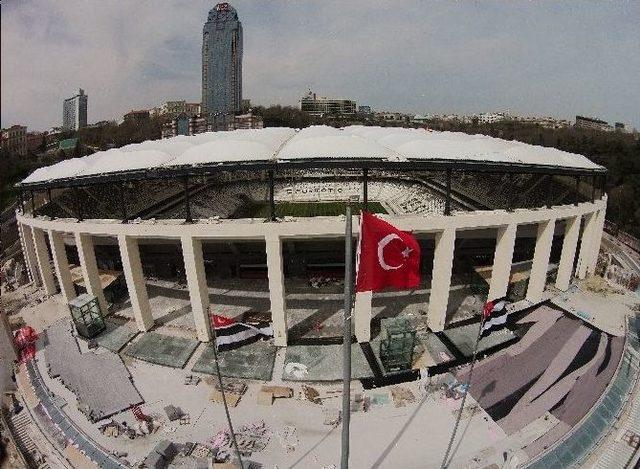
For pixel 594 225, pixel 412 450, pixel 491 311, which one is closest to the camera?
pixel 412 450

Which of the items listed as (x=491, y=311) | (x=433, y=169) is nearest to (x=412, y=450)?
(x=491, y=311)

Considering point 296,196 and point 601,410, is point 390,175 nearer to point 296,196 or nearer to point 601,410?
point 296,196

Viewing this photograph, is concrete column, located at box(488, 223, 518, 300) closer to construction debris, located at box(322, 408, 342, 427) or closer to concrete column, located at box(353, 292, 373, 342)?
concrete column, located at box(353, 292, 373, 342)

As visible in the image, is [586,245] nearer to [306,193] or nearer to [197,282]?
[197,282]

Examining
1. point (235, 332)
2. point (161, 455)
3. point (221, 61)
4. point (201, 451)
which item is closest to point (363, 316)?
point (235, 332)

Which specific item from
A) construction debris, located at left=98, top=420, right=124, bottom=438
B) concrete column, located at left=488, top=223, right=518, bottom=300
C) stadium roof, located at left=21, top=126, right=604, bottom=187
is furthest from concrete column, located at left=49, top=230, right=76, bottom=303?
concrete column, located at left=488, top=223, right=518, bottom=300
